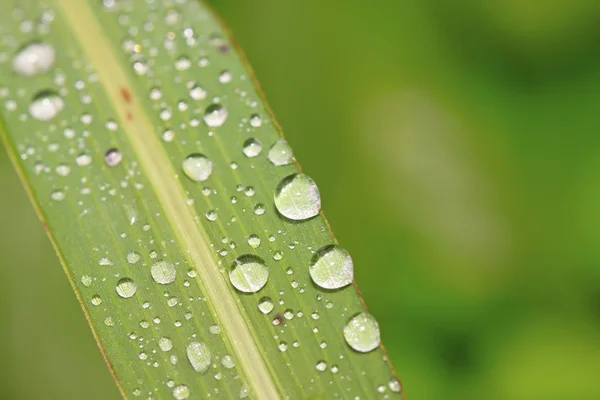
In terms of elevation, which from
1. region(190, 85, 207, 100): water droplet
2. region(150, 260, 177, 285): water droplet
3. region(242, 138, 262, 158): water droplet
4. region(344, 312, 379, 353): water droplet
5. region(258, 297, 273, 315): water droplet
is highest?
region(190, 85, 207, 100): water droplet

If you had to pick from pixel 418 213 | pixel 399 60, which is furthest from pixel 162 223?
pixel 399 60

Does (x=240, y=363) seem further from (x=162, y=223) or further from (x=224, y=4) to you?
(x=224, y=4)

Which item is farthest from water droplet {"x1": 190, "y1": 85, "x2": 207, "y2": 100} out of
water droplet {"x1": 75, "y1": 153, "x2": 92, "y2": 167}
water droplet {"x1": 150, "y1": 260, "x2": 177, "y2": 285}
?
water droplet {"x1": 150, "y1": 260, "x2": 177, "y2": 285}

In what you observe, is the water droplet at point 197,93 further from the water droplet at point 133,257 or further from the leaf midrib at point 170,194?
the water droplet at point 133,257

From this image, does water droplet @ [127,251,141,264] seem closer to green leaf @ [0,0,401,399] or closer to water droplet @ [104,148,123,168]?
green leaf @ [0,0,401,399]

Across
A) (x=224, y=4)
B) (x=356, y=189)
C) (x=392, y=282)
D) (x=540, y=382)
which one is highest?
(x=224, y=4)

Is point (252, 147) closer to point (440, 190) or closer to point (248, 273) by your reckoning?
point (248, 273)
